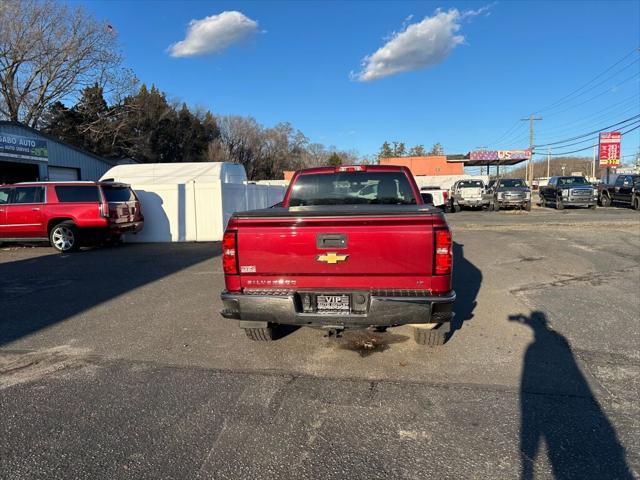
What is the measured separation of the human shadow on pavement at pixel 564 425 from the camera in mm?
2580

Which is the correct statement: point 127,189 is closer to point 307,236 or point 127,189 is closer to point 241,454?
point 307,236

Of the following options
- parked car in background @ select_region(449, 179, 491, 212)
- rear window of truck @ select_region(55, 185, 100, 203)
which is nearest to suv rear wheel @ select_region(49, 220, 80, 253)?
rear window of truck @ select_region(55, 185, 100, 203)

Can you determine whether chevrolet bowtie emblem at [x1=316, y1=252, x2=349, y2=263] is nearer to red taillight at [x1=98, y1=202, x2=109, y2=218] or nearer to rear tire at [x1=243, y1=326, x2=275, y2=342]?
rear tire at [x1=243, y1=326, x2=275, y2=342]

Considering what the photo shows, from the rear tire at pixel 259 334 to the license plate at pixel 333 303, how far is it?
3.04 ft

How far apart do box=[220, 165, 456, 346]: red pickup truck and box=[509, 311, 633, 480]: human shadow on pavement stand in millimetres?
964

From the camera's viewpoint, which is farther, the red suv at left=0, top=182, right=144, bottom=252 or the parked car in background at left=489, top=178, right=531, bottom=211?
the parked car in background at left=489, top=178, right=531, bottom=211

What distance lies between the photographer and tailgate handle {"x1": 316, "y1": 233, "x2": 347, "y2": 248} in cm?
372

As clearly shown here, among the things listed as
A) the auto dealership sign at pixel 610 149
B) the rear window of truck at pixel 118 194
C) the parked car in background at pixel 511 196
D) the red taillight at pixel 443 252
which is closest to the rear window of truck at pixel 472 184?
the parked car in background at pixel 511 196

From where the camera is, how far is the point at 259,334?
4.61 metres

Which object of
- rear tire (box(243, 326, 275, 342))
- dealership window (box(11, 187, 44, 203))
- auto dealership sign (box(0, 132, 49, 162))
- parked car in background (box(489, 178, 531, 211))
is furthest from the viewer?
parked car in background (box(489, 178, 531, 211))

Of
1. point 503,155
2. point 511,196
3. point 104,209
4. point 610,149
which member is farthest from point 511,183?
point 503,155

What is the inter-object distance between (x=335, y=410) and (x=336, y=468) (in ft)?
2.21

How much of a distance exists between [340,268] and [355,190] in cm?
191

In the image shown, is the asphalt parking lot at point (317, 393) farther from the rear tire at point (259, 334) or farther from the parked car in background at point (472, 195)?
the parked car in background at point (472, 195)
